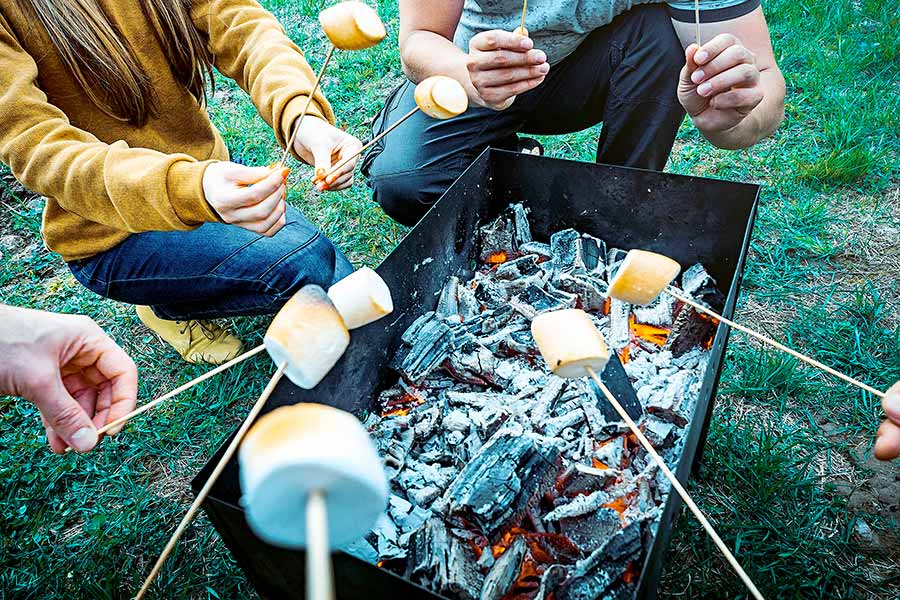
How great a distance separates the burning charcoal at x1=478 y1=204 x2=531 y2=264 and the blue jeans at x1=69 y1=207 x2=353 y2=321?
0.69 metres

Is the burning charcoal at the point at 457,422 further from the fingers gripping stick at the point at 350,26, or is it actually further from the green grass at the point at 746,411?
the fingers gripping stick at the point at 350,26

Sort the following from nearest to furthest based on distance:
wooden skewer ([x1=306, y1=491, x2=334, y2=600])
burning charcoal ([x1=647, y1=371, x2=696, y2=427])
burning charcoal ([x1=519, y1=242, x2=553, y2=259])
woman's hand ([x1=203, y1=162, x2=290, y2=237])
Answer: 1. wooden skewer ([x1=306, y1=491, x2=334, y2=600])
2. woman's hand ([x1=203, y1=162, x2=290, y2=237])
3. burning charcoal ([x1=647, y1=371, x2=696, y2=427])
4. burning charcoal ([x1=519, y1=242, x2=553, y2=259])

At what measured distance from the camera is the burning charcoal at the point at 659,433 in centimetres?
173

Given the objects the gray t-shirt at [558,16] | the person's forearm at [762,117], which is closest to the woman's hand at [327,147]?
the gray t-shirt at [558,16]

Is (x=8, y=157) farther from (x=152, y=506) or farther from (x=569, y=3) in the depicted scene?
(x=569, y=3)

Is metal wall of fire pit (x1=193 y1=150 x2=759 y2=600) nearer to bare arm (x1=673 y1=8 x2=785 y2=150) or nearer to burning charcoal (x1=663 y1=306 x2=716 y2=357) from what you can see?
burning charcoal (x1=663 y1=306 x2=716 y2=357)

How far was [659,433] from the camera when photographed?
1.75 metres

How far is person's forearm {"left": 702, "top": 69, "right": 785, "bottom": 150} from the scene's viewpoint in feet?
7.68

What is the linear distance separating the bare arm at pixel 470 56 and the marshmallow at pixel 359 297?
1.12 m

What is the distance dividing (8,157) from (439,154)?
170 cm

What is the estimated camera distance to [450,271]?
2.35 metres

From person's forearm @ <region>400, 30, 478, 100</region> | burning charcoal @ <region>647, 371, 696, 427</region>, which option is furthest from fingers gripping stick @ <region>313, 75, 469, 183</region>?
burning charcoal @ <region>647, 371, 696, 427</region>

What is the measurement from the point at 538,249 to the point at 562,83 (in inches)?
36.7

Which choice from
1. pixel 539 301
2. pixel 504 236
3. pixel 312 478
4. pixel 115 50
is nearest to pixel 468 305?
pixel 539 301
